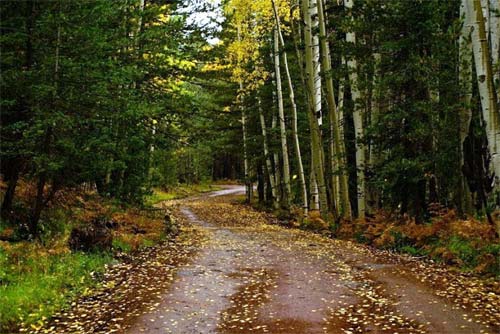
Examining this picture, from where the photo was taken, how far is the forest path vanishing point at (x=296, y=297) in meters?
6.70

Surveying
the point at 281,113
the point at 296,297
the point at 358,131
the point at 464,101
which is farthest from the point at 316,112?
the point at 296,297

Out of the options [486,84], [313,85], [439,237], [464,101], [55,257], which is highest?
[313,85]

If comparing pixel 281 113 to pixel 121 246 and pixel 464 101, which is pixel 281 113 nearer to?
pixel 121 246

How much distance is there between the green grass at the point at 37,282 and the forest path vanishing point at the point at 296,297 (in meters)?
0.39

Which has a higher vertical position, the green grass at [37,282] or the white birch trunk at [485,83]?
the white birch trunk at [485,83]

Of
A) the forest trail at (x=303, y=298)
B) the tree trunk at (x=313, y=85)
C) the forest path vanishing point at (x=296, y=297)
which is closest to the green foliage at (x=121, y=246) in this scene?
the forest path vanishing point at (x=296, y=297)

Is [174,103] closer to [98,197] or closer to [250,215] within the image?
[98,197]

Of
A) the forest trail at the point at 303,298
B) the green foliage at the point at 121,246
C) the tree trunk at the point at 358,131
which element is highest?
the tree trunk at the point at 358,131

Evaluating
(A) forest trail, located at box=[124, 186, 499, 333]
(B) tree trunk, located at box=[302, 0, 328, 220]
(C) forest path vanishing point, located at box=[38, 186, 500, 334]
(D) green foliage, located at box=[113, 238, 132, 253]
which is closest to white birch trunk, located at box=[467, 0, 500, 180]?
(C) forest path vanishing point, located at box=[38, 186, 500, 334]

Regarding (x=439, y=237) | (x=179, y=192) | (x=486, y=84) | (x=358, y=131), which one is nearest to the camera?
(x=486, y=84)

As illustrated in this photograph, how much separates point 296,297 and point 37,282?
4103mm

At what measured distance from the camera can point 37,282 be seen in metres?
8.04

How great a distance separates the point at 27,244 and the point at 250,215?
1840 centimetres

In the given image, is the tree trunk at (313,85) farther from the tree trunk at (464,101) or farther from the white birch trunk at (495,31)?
the white birch trunk at (495,31)
